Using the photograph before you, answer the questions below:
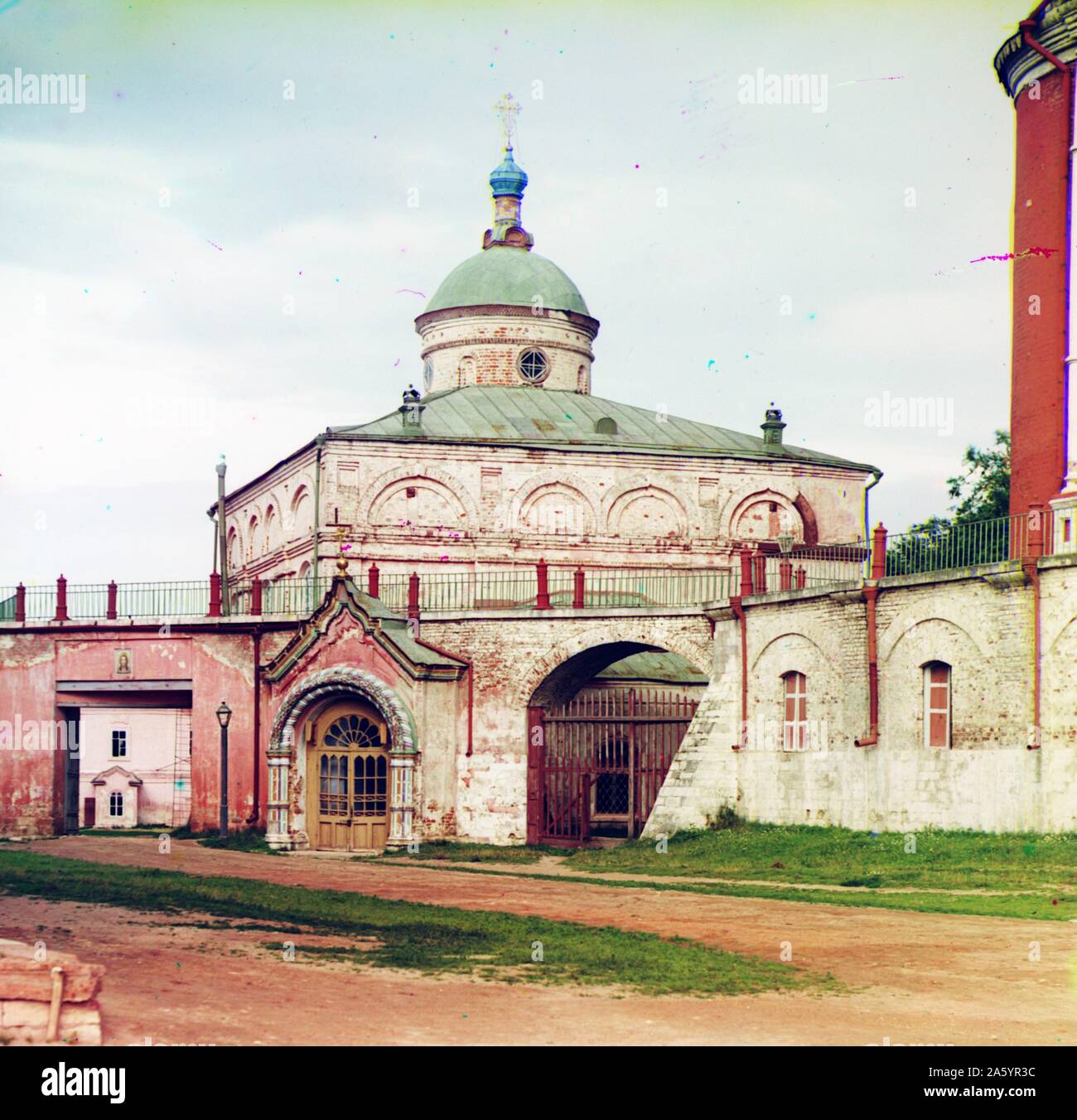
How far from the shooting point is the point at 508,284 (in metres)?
50.1

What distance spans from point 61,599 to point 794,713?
1689cm

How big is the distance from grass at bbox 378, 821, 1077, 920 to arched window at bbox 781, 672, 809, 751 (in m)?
1.47

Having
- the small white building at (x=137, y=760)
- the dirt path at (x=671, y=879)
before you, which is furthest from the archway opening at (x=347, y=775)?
the small white building at (x=137, y=760)

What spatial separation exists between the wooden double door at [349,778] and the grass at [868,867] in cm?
383

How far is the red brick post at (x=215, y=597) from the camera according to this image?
3631cm

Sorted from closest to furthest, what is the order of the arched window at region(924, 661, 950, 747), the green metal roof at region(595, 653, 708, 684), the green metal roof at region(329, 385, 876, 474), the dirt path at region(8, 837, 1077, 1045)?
the dirt path at region(8, 837, 1077, 1045)
the arched window at region(924, 661, 950, 747)
the green metal roof at region(595, 653, 708, 684)
the green metal roof at region(329, 385, 876, 474)

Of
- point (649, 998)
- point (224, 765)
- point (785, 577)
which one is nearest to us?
point (649, 998)

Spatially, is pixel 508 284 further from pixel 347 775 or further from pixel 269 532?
pixel 347 775

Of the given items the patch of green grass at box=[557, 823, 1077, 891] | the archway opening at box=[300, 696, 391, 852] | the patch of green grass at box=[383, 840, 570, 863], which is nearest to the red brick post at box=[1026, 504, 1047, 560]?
the patch of green grass at box=[557, 823, 1077, 891]

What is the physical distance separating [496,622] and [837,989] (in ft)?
62.8

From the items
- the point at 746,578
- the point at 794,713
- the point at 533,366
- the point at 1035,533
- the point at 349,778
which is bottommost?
the point at 349,778

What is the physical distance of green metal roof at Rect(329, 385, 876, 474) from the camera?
43.8 metres

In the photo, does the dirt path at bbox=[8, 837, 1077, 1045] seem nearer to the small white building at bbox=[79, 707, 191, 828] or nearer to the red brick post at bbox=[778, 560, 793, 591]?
the red brick post at bbox=[778, 560, 793, 591]

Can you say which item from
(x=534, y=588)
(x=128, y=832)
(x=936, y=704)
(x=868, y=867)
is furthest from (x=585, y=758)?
(x=128, y=832)
